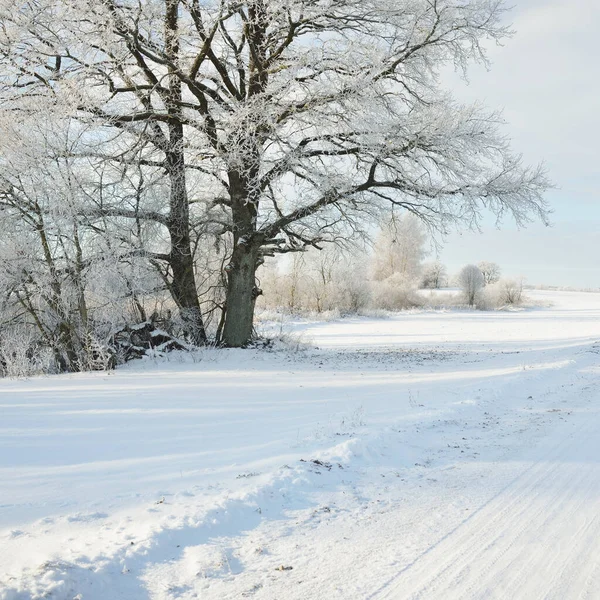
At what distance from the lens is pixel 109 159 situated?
12117 mm

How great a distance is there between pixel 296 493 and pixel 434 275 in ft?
230

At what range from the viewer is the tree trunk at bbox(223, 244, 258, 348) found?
1394 centimetres

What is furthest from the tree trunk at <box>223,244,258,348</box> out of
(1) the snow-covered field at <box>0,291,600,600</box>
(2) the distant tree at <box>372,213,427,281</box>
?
(2) the distant tree at <box>372,213,427,281</box>

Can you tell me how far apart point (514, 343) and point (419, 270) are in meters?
44.7

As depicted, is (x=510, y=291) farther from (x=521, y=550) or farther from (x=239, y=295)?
(x=521, y=550)

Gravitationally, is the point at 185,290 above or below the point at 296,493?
above

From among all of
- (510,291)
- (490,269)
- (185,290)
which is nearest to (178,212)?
(185,290)

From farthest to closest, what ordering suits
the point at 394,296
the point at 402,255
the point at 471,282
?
the point at 402,255
the point at 471,282
the point at 394,296

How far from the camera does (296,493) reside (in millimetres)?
4293

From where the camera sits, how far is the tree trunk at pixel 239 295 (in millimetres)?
13938

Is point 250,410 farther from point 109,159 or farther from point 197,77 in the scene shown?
point 197,77

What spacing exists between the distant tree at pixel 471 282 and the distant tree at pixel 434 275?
17093 mm

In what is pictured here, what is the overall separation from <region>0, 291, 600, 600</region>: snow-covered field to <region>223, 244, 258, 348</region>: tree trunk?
5366mm

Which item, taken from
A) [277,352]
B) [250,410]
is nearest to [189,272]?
[277,352]
